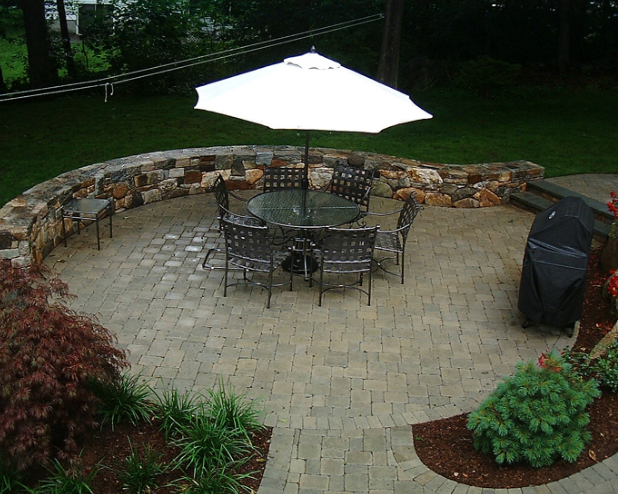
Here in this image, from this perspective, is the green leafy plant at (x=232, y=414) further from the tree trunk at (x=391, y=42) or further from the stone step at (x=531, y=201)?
the tree trunk at (x=391, y=42)

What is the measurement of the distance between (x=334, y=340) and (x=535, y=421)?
85.7 inches

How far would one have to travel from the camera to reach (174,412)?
4.86m

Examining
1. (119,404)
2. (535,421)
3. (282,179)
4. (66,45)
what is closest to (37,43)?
(66,45)

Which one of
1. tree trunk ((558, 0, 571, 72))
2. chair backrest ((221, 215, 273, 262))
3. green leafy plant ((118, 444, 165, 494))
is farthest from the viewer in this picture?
tree trunk ((558, 0, 571, 72))

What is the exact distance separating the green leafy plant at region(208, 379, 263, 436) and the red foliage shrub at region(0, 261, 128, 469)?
28.7 inches

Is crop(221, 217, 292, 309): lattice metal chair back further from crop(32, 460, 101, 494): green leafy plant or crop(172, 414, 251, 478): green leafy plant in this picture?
crop(32, 460, 101, 494): green leafy plant

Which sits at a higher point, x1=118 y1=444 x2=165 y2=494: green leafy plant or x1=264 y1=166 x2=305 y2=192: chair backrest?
x1=264 y1=166 x2=305 y2=192: chair backrest

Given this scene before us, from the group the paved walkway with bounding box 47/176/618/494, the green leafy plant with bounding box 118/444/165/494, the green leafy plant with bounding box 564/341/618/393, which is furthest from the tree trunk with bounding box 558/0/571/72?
the green leafy plant with bounding box 118/444/165/494

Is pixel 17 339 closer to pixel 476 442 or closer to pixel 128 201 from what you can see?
pixel 476 442

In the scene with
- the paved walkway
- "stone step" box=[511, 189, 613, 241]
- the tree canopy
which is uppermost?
the tree canopy

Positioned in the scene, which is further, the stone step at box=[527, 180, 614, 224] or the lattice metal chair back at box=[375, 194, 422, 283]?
the stone step at box=[527, 180, 614, 224]

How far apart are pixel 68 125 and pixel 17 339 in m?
8.08

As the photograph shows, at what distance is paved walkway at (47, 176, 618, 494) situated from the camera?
4.75m

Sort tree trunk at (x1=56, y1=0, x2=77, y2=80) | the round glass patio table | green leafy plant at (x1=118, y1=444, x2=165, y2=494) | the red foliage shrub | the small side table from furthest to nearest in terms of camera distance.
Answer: tree trunk at (x1=56, y1=0, x2=77, y2=80) → the small side table → the round glass patio table → green leafy plant at (x1=118, y1=444, x2=165, y2=494) → the red foliage shrub
